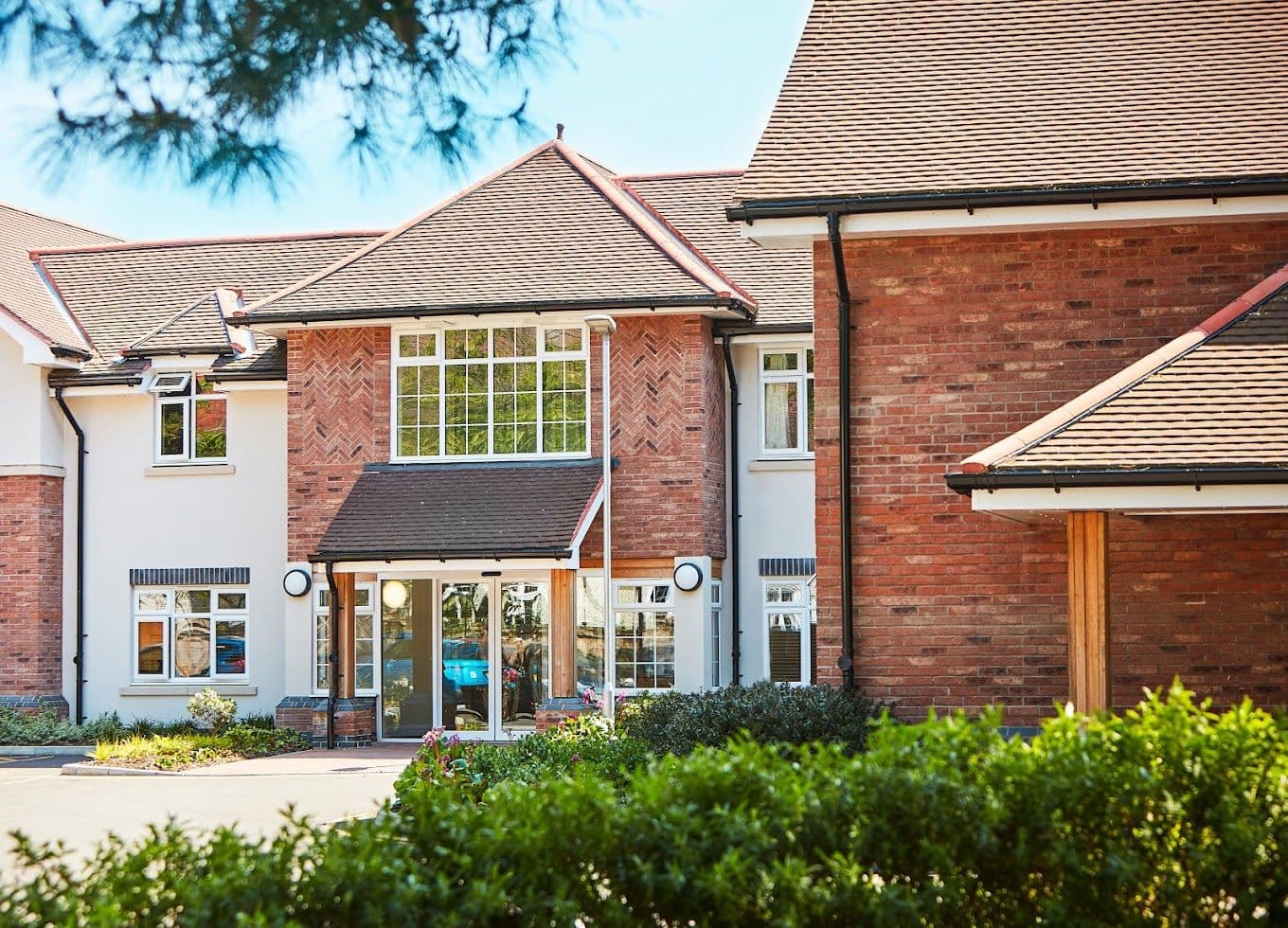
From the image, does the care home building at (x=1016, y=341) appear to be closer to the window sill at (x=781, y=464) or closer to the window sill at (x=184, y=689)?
the window sill at (x=781, y=464)

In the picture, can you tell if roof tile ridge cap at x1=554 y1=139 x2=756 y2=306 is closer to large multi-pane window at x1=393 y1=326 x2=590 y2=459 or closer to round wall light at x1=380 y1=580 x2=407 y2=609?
large multi-pane window at x1=393 y1=326 x2=590 y2=459

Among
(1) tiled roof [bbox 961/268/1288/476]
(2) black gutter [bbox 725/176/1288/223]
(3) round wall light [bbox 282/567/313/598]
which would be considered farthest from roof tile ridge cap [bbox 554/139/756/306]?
(1) tiled roof [bbox 961/268/1288/476]

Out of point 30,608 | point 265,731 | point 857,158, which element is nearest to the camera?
point 857,158

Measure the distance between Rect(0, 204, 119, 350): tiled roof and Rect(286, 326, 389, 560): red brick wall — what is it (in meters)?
4.54

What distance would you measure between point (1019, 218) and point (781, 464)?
11.8 meters

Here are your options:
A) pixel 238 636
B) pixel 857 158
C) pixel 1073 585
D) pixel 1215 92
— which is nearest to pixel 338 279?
pixel 238 636

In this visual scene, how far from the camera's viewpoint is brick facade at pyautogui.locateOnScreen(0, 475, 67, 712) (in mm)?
27281

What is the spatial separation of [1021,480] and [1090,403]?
57.5 inches

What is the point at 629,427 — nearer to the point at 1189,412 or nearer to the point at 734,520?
Result: the point at 734,520

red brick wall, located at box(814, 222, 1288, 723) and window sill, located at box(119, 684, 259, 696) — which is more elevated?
red brick wall, located at box(814, 222, 1288, 723)

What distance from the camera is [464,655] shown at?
2562 cm

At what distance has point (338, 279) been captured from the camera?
26.2m

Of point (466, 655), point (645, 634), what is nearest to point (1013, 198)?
point (645, 634)

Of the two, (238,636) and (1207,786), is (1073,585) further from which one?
(238,636)
